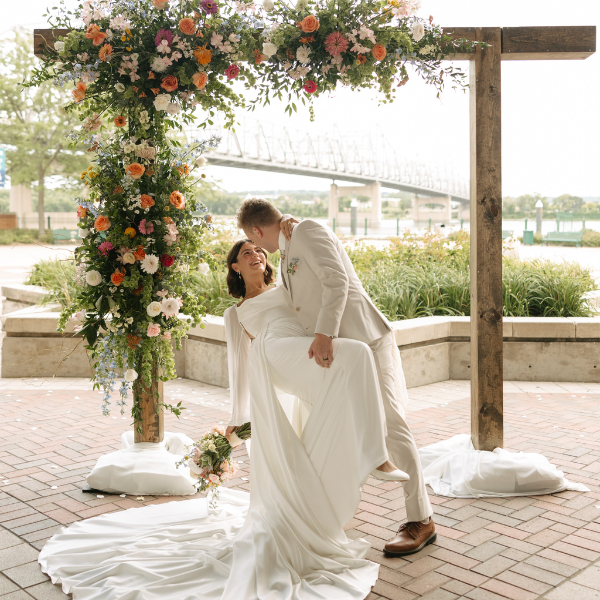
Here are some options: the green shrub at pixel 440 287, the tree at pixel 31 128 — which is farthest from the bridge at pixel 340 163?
the green shrub at pixel 440 287

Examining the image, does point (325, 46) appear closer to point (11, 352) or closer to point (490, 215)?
point (490, 215)

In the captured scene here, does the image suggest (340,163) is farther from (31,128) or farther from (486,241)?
(486,241)

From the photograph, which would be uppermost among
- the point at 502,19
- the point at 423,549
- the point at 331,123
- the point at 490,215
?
the point at 331,123

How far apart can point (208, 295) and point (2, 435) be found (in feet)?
10.7

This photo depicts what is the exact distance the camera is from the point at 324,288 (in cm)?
317

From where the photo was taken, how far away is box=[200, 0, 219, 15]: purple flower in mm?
3691

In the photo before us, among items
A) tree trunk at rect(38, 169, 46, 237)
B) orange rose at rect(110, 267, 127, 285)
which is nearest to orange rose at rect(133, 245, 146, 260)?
orange rose at rect(110, 267, 127, 285)

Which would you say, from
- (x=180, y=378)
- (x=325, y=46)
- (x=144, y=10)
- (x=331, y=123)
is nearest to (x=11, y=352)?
(x=180, y=378)

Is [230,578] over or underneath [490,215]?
underneath

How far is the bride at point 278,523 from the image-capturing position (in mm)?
2900

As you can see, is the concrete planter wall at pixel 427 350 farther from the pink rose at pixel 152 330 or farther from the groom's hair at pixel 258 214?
the groom's hair at pixel 258 214

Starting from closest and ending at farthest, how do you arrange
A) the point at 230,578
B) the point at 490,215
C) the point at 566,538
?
the point at 230,578 < the point at 566,538 < the point at 490,215

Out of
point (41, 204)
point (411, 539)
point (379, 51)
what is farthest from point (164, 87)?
point (41, 204)

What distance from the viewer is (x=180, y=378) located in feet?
23.9
